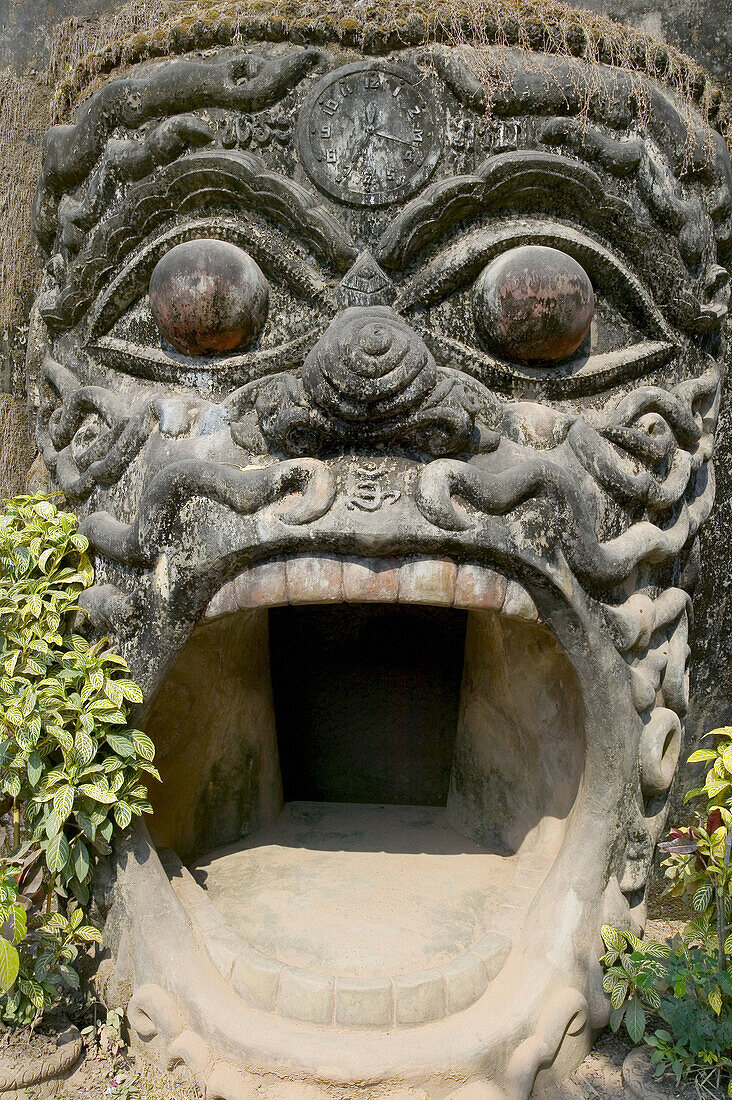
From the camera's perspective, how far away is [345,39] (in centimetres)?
244

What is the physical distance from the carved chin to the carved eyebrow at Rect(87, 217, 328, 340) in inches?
27.7

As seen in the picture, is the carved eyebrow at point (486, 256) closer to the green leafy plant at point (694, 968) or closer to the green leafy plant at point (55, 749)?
the green leafy plant at point (55, 749)

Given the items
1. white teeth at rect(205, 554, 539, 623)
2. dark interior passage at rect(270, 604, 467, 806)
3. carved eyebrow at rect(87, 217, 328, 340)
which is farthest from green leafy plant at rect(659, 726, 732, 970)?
carved eyebrow at rect(87, 217, 328, 340)

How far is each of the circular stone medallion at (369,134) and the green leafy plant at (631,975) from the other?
2147mm

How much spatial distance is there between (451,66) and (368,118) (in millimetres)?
266

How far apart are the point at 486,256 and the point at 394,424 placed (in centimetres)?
58

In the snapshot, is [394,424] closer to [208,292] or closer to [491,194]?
[208,292]

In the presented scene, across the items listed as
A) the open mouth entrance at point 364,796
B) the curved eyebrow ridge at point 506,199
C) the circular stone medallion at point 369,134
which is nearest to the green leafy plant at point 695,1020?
the open mouth entrance at point 364,796

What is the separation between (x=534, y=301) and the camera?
2.35 m

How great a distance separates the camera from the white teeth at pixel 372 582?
7.53 ft

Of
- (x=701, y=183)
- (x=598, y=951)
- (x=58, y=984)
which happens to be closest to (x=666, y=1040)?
(x=598, y=951)

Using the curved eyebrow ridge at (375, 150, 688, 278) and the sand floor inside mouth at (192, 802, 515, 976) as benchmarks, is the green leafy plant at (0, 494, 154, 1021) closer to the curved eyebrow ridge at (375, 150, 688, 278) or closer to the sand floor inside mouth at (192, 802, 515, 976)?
the sand floor inside mouth at (192, 802, 515, 976)

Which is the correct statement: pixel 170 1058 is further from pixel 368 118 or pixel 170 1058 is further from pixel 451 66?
pixel 451 66

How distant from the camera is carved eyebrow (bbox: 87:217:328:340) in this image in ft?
8.00
